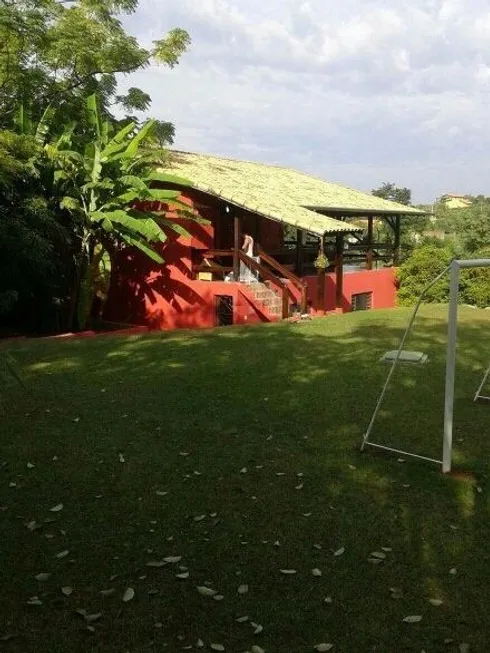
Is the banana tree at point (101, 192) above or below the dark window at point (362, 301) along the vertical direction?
above

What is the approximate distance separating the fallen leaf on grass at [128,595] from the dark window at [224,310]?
1128 centimetres

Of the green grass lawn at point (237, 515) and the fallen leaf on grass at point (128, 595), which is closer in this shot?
the green grass lawn at point (237, 515)

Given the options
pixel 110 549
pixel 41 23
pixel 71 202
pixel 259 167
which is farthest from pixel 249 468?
pixel 259 167

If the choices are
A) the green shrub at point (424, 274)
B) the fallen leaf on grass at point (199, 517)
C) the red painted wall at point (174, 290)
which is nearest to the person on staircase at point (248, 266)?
the red painted wall at point (174, 290)

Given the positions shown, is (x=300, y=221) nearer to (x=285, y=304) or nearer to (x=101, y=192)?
(x=285, y=304)

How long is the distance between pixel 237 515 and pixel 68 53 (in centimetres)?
1170

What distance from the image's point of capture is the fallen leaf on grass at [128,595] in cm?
339

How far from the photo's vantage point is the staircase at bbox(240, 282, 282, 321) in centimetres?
1437

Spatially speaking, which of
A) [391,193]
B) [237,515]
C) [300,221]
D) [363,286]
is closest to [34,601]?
[237,515]

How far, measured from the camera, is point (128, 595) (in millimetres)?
3422

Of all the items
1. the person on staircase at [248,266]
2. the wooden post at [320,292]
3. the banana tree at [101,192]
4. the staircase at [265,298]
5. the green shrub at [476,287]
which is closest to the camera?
the banana tree at [101,192]

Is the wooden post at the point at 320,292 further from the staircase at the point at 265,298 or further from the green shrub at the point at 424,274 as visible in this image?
the green shrub at the point at 424,274

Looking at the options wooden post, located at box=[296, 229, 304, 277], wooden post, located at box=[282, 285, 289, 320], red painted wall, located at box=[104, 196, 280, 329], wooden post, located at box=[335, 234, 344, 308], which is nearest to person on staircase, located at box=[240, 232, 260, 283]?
red painted wall, located at box=[104, 196, 280, 329]

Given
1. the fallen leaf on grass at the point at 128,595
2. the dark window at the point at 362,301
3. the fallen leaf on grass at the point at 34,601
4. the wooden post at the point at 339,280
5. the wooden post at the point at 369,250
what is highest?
the wooden post at the point at 369,250
